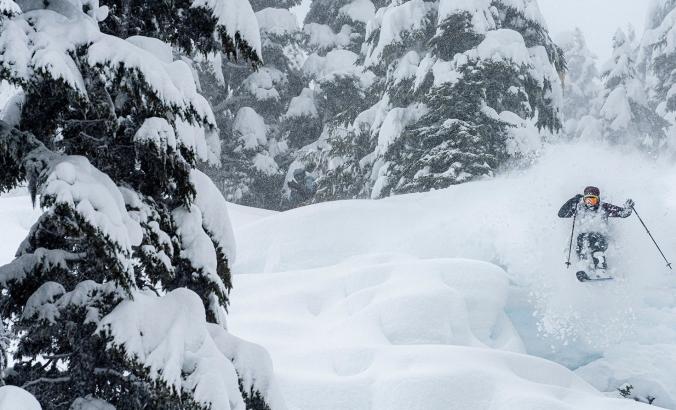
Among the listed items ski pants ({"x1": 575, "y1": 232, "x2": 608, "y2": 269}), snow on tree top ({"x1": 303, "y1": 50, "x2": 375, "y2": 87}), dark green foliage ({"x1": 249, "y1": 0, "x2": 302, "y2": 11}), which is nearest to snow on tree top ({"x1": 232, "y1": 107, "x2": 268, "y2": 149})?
snow on tree top ({"x1": 303, "y1": 50, "x2": 375, "y2": 87})

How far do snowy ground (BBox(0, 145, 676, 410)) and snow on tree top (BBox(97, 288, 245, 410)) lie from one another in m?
3.27

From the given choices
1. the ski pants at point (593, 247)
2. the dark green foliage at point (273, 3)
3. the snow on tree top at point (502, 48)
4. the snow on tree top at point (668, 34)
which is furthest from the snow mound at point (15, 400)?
the snow on tree top at point (668, 34)

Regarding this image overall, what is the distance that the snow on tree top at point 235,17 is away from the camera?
3.25 m

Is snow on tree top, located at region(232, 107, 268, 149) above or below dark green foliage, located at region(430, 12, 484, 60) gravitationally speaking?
below

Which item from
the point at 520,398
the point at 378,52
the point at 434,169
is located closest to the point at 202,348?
the point at 520,398

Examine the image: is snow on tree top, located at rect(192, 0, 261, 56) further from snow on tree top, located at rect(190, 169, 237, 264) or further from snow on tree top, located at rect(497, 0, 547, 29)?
snow on tree top, located at rect(497, 0, 547, 29)

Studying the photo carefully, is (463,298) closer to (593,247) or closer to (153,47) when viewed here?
(593,247)

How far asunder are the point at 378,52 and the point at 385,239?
7891 millimetres

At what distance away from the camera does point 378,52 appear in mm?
17609

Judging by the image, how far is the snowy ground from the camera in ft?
20.2

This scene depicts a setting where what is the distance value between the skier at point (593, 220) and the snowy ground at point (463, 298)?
1.74 ft

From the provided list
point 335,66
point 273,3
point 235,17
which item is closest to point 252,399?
point 235,17

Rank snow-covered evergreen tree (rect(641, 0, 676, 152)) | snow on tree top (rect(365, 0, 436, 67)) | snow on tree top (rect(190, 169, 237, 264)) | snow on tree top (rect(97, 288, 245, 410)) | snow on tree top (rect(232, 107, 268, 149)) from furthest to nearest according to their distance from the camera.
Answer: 1. snow-covered evergreen tree (rect(641, 0, 676, 152))
2. snow on tree top (rect(232, 107, 268, 149))
3. snow on tree top (rect(365, 0, 436, 67))
4. snow on tree top (rect(190, 169, 237, 264))
5. snow on tree top (rect(97, 288, 245, 410))

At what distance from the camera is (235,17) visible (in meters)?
3.28
